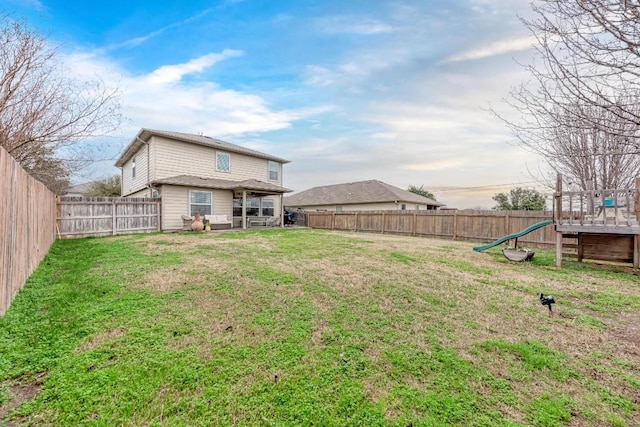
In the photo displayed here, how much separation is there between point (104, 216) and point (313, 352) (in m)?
12.8

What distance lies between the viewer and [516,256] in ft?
25.0

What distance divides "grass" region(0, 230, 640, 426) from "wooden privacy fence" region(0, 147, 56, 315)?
10.7 inches

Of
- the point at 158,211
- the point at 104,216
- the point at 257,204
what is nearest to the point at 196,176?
the point at 158,211

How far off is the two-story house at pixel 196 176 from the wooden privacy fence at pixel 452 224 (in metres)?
5.03

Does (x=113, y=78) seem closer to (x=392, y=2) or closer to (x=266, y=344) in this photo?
(x=392, y=2)

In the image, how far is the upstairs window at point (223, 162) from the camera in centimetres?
1620

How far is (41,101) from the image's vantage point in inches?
289

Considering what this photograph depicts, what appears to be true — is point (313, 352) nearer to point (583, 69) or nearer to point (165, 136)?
point (583, 69)

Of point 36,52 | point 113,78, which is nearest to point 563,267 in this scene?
point 113,78

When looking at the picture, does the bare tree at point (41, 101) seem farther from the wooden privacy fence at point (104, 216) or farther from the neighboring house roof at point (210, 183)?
the neighboring house roof at point (210, 183)

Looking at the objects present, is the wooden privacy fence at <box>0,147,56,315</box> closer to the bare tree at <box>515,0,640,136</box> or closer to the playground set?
the bare tree at <box>515,0,640,136</box>

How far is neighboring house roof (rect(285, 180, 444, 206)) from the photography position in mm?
25016

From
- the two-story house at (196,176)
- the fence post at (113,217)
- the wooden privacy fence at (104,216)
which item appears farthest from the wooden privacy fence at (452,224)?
the fence post at (113,217)

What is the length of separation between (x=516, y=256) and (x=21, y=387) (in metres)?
9.34
